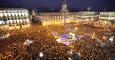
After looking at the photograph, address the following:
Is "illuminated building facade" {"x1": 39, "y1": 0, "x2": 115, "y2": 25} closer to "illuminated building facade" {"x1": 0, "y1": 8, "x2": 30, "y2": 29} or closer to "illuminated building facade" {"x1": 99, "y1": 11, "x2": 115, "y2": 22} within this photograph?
"illuminated building facade" {"x1": 99, "y1": 11, "x2": 115, "y2": 22}

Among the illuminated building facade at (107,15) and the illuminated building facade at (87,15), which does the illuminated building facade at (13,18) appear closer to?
the illuminated building facade at (87,15)

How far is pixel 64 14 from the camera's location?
12225cm

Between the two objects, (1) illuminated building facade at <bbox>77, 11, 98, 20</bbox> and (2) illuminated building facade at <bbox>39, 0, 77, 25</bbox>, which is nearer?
(2) illuminated building facade at <bbox>39, 0, 77, 25</bbox>

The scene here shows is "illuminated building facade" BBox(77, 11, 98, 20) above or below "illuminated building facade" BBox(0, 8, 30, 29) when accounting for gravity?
below

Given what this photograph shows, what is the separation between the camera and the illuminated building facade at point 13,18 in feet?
255

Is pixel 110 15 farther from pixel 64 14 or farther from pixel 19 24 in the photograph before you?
pixel 19 24

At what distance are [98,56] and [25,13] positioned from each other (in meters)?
64.3

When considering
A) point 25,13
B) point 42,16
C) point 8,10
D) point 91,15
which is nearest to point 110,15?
point 91,15

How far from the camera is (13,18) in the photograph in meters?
82.7

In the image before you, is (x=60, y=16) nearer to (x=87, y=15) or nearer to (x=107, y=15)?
(x=87, y=15)

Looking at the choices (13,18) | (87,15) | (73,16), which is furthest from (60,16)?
(13,18)

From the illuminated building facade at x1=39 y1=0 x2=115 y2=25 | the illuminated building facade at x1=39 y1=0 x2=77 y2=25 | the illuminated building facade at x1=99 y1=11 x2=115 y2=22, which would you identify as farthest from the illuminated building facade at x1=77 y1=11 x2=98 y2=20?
the illuminated building facade at x1=39 y1=0 x2=77 y2=25

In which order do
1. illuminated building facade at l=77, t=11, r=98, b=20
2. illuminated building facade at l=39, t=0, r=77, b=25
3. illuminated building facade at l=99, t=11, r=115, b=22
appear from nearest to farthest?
illuminated building facade at l=39, t=0, r=77, b=25 → illuminated building facade at l=77, t=11, r=98, b=20 → illuminated building facade at l=99, t=11, r=115, b=22

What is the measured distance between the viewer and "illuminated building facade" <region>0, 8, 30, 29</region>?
77750 millimetres
